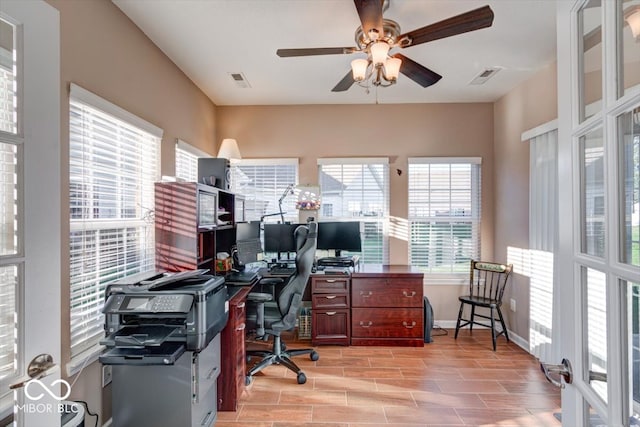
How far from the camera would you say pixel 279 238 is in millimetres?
3453

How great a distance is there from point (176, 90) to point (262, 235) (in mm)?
1673

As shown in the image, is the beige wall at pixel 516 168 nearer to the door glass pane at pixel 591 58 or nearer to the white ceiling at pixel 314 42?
the white ceiling at pixel 314 42

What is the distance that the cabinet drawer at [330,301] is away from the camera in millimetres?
3256

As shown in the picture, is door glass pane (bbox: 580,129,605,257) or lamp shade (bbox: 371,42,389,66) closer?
door glass pane (bbox: 580,129,605,257)

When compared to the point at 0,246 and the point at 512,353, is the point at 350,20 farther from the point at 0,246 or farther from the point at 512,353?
the point at 512,353

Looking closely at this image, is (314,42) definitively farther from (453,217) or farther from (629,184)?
(453,217)

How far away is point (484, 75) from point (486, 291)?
237cm

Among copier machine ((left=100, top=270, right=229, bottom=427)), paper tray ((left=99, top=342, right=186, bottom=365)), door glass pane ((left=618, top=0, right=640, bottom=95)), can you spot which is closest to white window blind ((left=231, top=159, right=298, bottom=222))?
copier machine ((left=100, top=270, right=229, bottom=427))

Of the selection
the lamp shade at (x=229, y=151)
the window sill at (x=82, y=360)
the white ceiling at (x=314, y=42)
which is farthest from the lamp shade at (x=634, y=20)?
the lamp shade at (x=229, y=151)

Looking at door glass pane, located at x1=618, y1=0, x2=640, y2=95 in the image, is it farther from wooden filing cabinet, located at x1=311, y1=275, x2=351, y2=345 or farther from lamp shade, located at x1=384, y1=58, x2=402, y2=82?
wooden filing cabinet, located at x1=311, y1=275, x2=351, y2=345

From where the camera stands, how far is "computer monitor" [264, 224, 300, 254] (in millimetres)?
3439

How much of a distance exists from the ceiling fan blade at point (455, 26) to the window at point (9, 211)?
182 cm

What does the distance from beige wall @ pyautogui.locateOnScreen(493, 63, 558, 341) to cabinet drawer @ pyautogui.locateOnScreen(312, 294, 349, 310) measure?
1.79 meters

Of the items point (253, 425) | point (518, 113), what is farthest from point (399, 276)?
point (518, 113)
